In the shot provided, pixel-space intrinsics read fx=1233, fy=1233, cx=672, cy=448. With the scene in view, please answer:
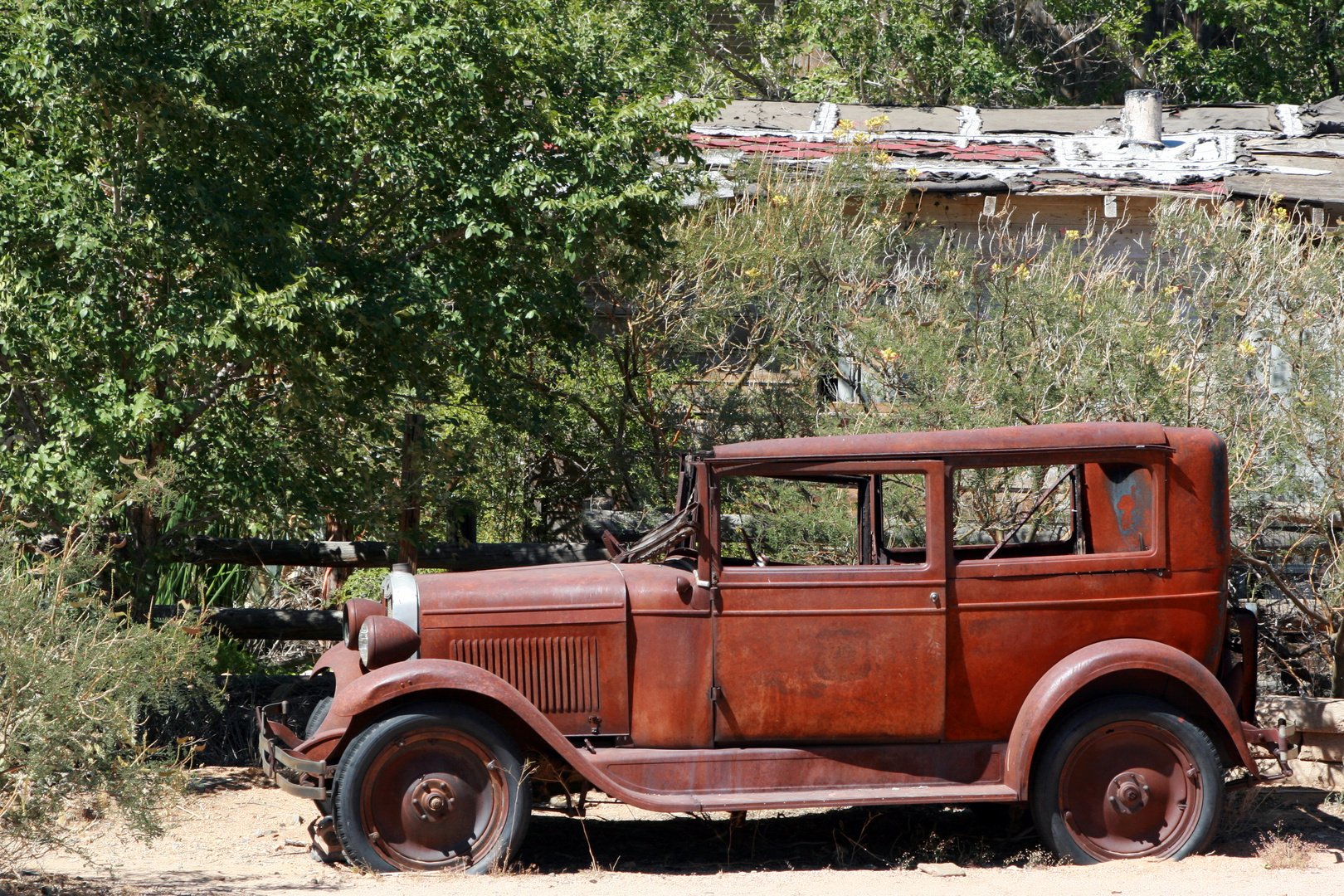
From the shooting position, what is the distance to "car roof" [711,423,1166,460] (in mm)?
5379

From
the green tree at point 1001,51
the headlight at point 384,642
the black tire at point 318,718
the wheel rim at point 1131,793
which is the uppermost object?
the green tree at point 1001,51

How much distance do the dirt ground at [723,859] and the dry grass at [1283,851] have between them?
0.02 meters

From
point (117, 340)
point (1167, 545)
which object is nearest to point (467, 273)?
point (117, 340)

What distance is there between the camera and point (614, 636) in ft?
17.5

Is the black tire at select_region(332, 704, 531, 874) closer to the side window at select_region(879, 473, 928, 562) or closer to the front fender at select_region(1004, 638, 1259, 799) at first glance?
the front fender at select_region(1004, 638, 1259, 799)

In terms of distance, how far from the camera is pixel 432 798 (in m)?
5.13

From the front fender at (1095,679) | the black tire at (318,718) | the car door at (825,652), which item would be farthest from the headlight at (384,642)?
the front fender at (1095,679)

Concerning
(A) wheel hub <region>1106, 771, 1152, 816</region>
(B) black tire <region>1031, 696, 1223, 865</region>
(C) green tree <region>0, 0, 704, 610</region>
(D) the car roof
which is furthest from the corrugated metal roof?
(A) wheel hub <region>1106, 771, 1152, 816</region>

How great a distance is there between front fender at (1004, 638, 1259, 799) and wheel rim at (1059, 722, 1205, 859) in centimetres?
23

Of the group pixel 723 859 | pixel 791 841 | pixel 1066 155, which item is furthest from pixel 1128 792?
pixel 1066 155

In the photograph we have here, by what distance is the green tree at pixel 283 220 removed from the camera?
632 cm

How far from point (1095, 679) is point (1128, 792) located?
520mm

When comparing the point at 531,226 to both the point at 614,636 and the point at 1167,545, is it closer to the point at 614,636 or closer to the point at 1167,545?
the point at 614,636

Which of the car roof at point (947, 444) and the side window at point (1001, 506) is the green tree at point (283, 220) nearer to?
the car roof at point (947, 444)
